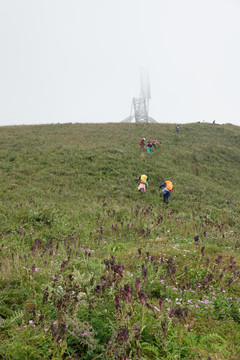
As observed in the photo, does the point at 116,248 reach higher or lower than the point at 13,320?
lower

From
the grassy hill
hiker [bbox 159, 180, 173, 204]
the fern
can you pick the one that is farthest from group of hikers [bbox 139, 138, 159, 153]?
the fern

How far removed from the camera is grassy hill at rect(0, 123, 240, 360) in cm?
234

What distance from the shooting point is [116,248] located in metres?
5.62

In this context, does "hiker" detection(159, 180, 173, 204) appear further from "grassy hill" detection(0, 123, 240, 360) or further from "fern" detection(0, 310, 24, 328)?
"fern" detection(0, 310, 24, 328)

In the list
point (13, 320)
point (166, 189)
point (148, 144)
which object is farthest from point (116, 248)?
point (148, 144)

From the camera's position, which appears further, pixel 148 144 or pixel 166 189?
pixel 148 144

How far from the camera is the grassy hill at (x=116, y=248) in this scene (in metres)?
2.34

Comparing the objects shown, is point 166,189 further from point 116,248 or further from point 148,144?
point 148,144

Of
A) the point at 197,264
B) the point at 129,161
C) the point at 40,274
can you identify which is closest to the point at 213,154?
the point at 129,161

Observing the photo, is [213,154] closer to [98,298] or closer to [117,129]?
[117,129]

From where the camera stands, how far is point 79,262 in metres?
4.08

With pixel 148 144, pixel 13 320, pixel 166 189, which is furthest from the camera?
pixel 148 144

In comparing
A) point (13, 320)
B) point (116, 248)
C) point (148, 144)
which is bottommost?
point (116, 248)

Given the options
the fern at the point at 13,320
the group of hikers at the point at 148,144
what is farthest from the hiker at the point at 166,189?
the fern at the point at 13,320
